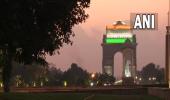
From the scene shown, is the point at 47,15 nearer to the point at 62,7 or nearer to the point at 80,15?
the point at 62,7

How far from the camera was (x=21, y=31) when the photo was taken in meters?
24.2

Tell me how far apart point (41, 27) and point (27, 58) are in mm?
2329

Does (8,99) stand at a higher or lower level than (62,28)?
lower

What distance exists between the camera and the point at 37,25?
25.4 m

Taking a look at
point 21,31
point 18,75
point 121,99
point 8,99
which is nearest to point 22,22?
point 21,31

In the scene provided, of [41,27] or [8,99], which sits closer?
[41,27]

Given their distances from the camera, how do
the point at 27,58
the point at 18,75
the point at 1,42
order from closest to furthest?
the point at 1,42 < the point at 27,58 < the point at 18,75

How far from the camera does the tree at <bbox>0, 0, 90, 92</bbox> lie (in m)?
23.3

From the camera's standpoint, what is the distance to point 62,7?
24969mm

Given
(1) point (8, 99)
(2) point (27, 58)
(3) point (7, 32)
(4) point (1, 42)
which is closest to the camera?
(3) point (7, 32)

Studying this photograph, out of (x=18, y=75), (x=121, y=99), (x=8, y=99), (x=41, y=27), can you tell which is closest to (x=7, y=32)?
(x=41, y=27)

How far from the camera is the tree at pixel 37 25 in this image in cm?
2334

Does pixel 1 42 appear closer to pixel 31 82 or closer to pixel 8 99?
pixel 8 99

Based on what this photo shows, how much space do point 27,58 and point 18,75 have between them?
430 feet
